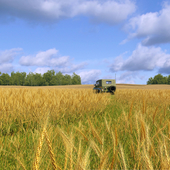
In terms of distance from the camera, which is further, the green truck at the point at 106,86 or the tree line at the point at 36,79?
the tree line at the point at 36,79

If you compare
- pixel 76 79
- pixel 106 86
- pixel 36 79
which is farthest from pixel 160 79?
pixel 106 86

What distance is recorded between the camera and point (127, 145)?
1.70 meters

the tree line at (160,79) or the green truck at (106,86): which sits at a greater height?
the tree line at (160,79)

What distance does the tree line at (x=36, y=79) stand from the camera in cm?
6109

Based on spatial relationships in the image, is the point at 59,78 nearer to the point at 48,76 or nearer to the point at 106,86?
the point at 48,76

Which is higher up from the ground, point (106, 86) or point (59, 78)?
point (59, 78)

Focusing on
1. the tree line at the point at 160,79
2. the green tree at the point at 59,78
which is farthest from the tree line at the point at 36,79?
the tree line at the point at 160,79

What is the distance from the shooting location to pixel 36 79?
6297cm

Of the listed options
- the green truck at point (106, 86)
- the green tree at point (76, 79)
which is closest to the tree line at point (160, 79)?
the green tree at point (76, 79)

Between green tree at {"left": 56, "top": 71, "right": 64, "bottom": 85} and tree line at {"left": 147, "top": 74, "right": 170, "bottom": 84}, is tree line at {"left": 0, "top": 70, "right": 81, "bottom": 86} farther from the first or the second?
tree line at {"left": 147, "top": 74, "right": 170, "bottom": 84}

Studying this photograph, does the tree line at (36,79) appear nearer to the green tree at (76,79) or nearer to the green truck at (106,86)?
the green tree at (76,79)

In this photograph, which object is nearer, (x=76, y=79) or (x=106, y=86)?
(x=106, y=86)

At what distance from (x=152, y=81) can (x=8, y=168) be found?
72.5 meters

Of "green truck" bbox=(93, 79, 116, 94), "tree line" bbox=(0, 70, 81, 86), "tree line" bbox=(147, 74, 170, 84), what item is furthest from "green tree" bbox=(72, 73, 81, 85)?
"green truck" bbox=(93, 79, 116, 94)
